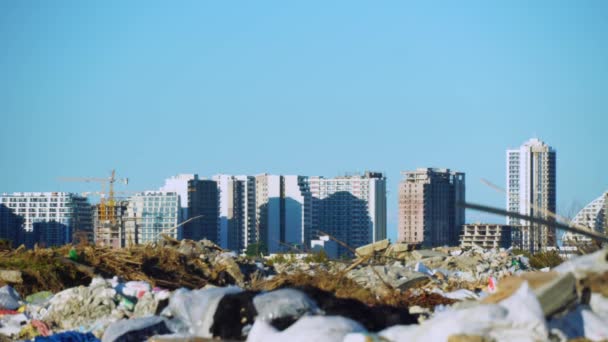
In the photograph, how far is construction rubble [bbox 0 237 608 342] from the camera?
5.04 m

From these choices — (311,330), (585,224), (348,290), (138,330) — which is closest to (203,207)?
(585,224)

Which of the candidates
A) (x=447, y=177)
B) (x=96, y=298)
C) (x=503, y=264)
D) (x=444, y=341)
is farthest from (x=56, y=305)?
(x=447, y=177)

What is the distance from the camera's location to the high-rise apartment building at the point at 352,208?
133250 mm

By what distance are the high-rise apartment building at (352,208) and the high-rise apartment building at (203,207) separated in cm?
1272

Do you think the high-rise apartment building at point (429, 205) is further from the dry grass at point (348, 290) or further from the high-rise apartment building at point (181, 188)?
the dry grass at point (348, 290)

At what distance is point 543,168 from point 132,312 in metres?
107

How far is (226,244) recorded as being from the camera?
129 m

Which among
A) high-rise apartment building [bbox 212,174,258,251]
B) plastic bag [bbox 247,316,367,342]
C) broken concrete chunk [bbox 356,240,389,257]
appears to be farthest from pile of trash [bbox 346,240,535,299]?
high-rise apartment building [bbox 212,174,258,251]

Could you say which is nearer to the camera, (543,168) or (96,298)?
(96,298)

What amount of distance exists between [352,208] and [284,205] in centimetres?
866

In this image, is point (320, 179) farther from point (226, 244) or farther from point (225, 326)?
point (225, 326)

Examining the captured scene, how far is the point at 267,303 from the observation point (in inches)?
243

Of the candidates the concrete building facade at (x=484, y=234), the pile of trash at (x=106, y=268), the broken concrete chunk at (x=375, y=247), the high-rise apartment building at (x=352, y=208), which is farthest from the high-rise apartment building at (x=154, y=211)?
the pile of trash at (x=106, y=268)

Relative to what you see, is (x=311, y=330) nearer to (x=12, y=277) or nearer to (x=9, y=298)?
(x=9, y=298)
